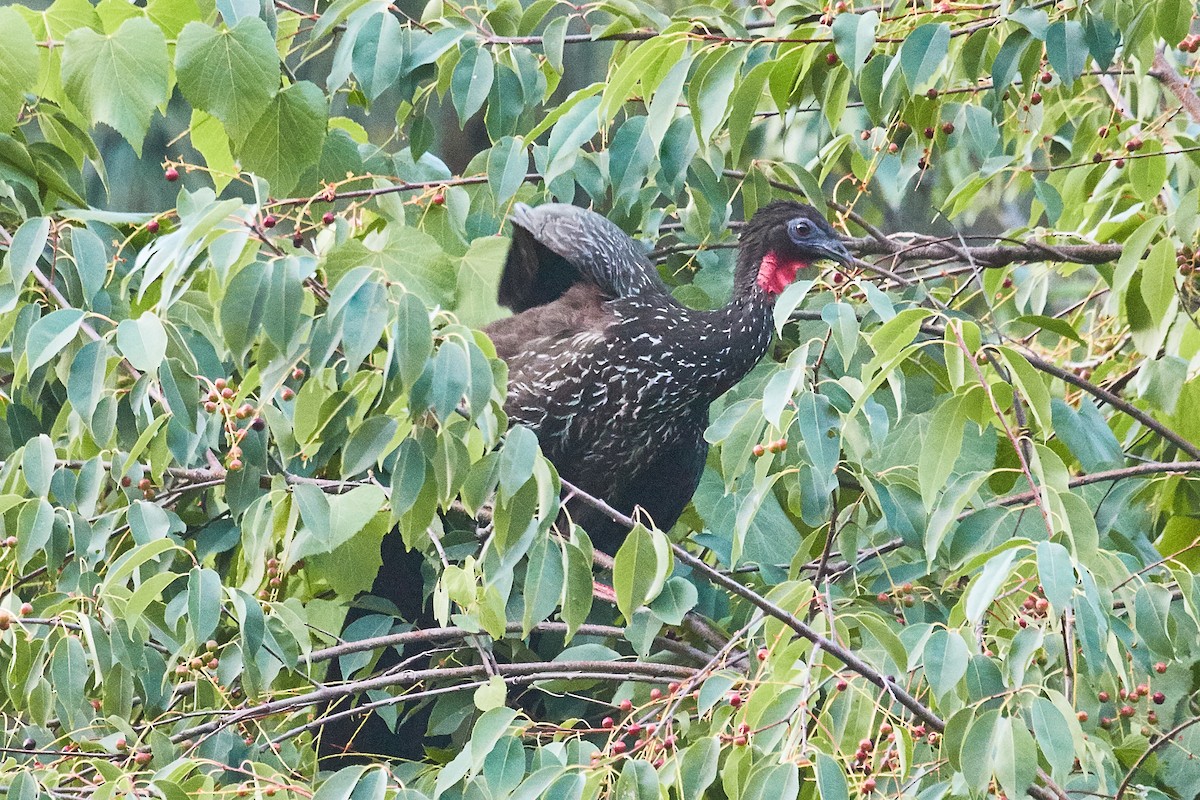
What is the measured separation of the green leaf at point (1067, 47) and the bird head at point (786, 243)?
40.1 inches

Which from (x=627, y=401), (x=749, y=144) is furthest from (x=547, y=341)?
(x=749, y=144)

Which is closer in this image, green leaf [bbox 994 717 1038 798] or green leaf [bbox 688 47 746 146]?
green leaf [bbox 994 717 1038 798]

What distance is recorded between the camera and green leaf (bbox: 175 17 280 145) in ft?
6.40

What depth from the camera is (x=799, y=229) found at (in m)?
2.83

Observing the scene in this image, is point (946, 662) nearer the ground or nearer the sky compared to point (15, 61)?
nearer the ground

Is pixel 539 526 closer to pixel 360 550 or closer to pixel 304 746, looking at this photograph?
pixel 360 550

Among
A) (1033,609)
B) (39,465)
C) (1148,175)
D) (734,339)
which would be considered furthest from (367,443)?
(734,339)

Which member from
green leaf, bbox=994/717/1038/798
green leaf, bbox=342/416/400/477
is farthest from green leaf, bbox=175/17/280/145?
green leaf, bbox=994/717/1038/798

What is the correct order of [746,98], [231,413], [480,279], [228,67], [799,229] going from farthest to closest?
[799,229] → [480,279] → [228,67] → [746,98] → [231,413]

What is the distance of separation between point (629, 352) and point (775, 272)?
1.19 feet

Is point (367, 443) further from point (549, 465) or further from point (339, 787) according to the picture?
point (339, 787)

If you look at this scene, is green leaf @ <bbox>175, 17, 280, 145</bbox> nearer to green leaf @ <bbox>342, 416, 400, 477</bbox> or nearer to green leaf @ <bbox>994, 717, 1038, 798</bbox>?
green leaf @ <bbox>342, 416, 400, 477</bbox>

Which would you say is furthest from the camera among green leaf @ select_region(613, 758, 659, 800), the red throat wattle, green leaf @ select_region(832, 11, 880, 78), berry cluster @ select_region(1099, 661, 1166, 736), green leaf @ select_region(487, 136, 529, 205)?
the red throat wattle

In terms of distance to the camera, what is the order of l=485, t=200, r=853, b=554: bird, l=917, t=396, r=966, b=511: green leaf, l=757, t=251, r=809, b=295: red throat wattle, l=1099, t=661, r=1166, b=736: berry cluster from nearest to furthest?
l=917, t=396, r=966, b=511: green leaf → l=1099, t=661, r=1166, b=736: berry cluster → l=485, t=200, r=853, b=554: bird → l=757, t=251, r=809, b=295: red throat wattle
